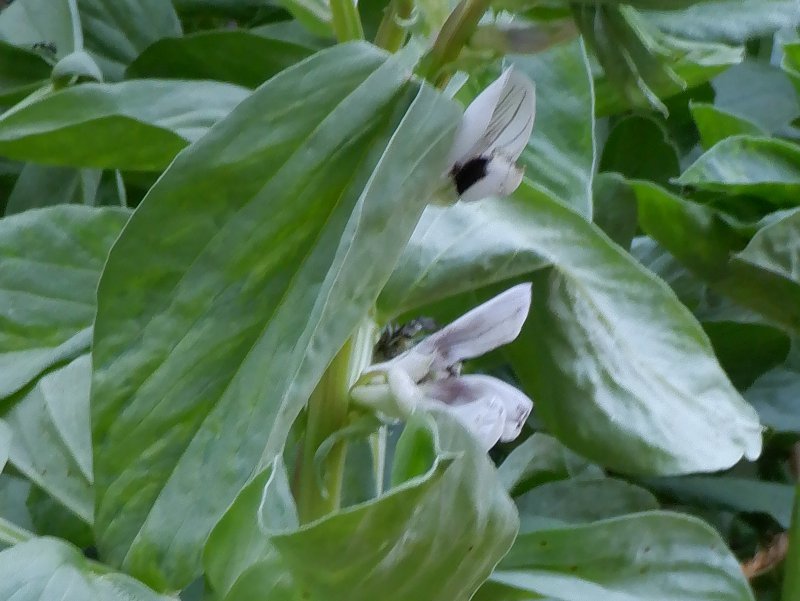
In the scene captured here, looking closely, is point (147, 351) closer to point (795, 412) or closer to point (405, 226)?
point (405, 226)

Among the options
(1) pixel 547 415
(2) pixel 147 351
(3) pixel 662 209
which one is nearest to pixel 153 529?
(2) pixel 147 351

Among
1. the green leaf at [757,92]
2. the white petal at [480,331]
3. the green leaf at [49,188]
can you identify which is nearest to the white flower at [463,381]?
the white petal at [480,331]

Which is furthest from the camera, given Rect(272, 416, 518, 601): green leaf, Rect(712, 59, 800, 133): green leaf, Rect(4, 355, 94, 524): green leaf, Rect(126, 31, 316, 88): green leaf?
Rect(712, 59, 800, 133): green leaf

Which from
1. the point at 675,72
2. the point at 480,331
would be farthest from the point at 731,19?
the point at 480,331

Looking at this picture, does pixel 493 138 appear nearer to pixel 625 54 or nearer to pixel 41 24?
pixel 625 54

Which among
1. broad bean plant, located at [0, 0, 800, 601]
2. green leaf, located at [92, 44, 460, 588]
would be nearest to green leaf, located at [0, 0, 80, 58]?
broad bean plant, located at [0, 0, 800, 601]

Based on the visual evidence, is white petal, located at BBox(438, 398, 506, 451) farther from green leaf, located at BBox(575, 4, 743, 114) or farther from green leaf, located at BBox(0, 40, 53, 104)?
green leaf, located at BBox(0, 40, 53, 104)
